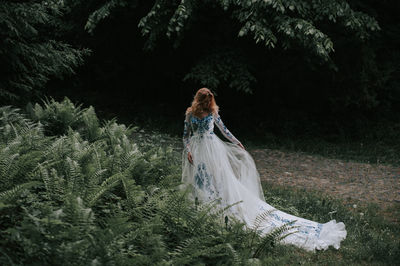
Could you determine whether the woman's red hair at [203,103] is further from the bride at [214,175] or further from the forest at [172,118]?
the forest at [172,118]

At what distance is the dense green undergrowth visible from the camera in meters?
3.43

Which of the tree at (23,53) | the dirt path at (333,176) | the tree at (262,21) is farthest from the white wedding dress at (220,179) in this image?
the tree at (23,53)

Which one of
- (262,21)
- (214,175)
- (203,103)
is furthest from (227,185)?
(262,21)

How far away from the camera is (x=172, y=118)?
15.3 metres

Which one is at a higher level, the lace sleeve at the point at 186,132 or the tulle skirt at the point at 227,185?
the lace sleeve at the point at 186,132

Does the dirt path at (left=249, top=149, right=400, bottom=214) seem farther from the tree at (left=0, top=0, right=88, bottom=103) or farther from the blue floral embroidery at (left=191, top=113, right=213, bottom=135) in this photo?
the tree at (left=0, top=0, right=88, bottom=103)

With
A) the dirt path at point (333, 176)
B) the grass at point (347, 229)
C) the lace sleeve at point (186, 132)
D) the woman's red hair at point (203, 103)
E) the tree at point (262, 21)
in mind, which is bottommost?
the grass at point (347, 229)

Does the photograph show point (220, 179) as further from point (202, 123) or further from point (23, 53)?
point (23, 53)

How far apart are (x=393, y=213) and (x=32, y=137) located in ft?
20.6

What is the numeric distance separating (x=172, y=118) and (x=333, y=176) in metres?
6.97

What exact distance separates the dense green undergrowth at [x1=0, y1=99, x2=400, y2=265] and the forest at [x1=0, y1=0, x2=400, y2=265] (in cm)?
2

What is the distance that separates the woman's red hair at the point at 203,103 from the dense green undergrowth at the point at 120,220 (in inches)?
38.0

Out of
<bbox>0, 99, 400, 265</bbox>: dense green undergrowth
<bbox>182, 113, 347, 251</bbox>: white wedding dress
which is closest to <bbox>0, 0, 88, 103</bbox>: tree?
<bbox>0, 99, 400, 265</bbox>: dense green undergrowth

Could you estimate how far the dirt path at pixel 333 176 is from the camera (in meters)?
8.70
